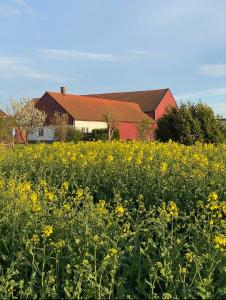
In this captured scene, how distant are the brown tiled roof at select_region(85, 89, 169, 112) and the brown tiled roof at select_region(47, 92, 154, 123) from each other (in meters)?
4.53

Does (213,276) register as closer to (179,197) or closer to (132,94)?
(179,197)

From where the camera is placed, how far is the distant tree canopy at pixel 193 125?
2055 centimetres

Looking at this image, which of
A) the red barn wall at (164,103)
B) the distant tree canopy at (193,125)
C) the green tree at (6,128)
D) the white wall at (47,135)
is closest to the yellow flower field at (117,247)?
the distant tree canopy at (193,125)

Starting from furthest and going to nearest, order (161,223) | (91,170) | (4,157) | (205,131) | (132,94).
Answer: (132,94) < (205,131) < (4,157) < (91,170) < (161,223)

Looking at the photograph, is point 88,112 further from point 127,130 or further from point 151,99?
point 151,99

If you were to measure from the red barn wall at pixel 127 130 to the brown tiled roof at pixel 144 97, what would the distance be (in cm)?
973

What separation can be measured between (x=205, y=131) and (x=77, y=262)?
17832 millimetres

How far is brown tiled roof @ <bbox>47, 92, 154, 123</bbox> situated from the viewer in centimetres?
5343

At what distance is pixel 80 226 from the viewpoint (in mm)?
4141

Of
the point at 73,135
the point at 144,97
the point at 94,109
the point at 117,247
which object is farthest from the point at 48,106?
the point at 117,247

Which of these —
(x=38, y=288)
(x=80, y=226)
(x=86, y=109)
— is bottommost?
(x=38, y=288)

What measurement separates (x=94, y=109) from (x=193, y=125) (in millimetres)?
36461

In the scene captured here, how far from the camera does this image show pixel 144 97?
7038 cm

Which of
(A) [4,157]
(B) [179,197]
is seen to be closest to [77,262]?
(B) [179,197]
